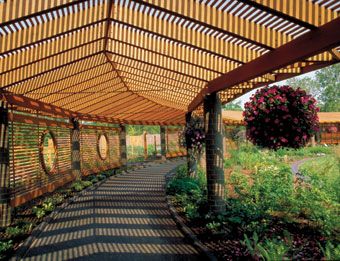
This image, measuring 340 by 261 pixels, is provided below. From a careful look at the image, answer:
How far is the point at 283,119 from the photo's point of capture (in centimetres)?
612

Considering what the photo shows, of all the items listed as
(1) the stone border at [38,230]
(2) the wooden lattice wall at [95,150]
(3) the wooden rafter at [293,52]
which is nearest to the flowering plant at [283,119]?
(3) the wooden rafter at [293,52]

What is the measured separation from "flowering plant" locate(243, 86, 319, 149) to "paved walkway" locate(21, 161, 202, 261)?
2.38 meters

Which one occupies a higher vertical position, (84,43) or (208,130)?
(84,43)

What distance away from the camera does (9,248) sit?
6.41 metres

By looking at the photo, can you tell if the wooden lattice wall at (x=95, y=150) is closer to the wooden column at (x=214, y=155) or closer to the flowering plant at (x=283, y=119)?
the wooden column at (x=214, y=155)

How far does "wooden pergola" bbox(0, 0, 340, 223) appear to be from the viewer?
16.1ft

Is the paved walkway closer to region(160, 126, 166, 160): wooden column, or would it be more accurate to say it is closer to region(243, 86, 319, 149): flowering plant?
region(243, 86, 319, 149): flowering plant

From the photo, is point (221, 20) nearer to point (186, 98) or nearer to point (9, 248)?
point (9, 248)

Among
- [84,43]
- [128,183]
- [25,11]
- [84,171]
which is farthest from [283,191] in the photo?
[84,171]

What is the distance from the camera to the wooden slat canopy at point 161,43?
4809mm

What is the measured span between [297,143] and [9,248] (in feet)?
17.8

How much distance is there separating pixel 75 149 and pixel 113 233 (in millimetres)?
8564

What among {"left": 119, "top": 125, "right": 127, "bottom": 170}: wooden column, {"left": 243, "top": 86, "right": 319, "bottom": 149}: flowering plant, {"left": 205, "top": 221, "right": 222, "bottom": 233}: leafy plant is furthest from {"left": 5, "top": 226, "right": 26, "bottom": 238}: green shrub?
{"left": 119, "top": 125, "right": 127, "bottom": 170}: wooden column

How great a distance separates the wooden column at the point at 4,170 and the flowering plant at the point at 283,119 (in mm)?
5612
